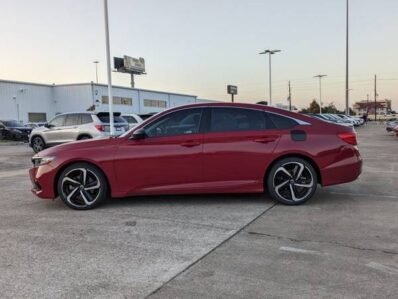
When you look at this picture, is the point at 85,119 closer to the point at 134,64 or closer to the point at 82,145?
the point at 82,145

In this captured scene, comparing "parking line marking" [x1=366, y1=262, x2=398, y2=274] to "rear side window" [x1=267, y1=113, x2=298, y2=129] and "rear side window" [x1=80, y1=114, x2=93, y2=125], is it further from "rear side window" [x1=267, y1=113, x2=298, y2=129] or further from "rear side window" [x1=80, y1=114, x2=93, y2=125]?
"rear side window" [x1=80, y1=114, x2=93, y2=125]

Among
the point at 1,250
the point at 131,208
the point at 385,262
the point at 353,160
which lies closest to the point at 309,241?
the point at 385,262

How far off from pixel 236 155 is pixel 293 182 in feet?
3.16

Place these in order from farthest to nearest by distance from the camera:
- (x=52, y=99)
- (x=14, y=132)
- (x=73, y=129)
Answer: (x=52, y=99), (x=14, y=132), (x=73, y=129)

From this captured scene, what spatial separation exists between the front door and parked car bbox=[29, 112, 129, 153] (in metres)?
10.2

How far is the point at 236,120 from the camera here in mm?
7000

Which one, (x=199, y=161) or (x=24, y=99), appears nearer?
(x=199, y=161)

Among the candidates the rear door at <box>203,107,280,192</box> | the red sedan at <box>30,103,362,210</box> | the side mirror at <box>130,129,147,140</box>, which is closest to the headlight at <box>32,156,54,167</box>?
the red sedan at <box>30,103,362,210</box>

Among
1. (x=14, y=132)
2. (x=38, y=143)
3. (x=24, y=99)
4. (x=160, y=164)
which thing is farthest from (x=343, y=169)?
(x=24, y=99)

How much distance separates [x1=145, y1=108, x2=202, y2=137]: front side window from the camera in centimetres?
692

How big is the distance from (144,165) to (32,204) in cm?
205

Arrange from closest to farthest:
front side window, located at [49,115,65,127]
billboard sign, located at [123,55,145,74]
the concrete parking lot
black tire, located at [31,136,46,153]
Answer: the concrete parking lot
front side window, located at [49,115,65,127]
black tire, located at [31,136,46,153]
billboard sign, located at [123,55,145,74]

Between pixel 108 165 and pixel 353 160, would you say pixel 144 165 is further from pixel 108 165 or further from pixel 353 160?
pixel 353 160

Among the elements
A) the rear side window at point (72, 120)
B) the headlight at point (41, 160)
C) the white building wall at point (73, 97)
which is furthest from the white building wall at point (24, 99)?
the headlight at point (41, 160)
